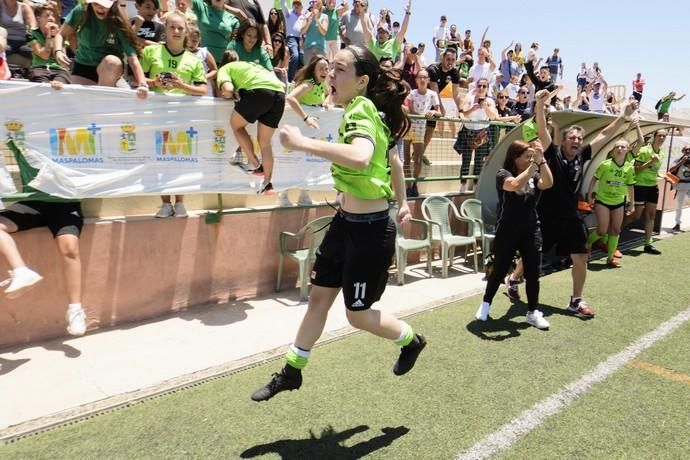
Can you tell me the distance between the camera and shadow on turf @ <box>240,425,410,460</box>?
2875 mm

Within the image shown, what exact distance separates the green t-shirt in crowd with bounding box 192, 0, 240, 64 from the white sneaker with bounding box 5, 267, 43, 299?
415cm

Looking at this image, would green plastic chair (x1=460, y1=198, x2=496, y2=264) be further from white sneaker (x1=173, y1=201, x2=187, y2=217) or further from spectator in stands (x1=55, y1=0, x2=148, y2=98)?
spectator in stands (x1=55, y1=0, x2=148, y2=98)

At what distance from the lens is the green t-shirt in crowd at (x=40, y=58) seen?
5925 mm

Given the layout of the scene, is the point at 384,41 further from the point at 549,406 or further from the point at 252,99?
the point at 549,406

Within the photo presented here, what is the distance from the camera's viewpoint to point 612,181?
778 centimetres

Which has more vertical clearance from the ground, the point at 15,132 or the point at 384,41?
the point at 384,41

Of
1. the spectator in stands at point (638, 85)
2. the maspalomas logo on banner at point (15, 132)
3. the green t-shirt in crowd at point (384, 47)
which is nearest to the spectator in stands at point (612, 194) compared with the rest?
the green t-shirt in crowd at point (384, 47)

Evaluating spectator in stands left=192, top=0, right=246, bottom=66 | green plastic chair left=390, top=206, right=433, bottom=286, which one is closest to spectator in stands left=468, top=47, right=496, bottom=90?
green plastic chair left=390, top=206, right=433, bottom=286

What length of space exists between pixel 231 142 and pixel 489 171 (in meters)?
4.48

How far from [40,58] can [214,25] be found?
214 centimetres

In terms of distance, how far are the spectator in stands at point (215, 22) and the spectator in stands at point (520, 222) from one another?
13.4ft

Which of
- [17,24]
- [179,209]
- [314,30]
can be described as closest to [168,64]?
[179,209]

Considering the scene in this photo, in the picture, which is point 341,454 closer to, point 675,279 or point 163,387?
point 163,387

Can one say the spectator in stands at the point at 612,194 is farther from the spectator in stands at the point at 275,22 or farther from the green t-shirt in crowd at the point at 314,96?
the spectator in stands at the point at 275,22
